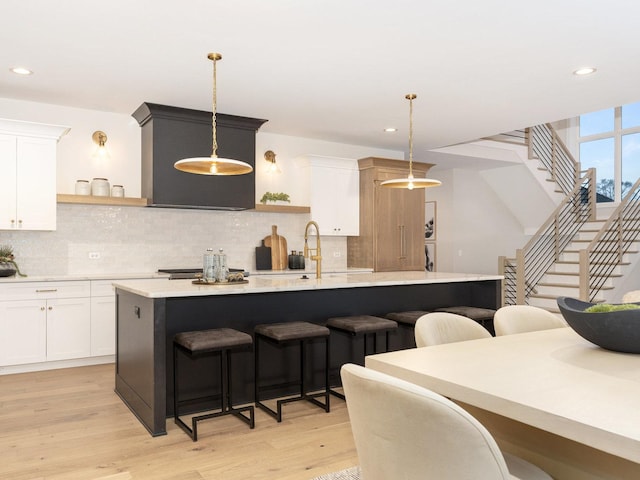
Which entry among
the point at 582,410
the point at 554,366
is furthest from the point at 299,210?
the point at 582,410

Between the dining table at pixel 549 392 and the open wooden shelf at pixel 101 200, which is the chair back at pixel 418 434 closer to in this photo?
the dining table at pixel 549 392

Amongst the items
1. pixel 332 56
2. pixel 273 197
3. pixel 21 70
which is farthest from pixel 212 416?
pixel 273 197

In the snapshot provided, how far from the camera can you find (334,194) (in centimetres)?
688

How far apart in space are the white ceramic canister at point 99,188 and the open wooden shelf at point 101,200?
3.7 inches

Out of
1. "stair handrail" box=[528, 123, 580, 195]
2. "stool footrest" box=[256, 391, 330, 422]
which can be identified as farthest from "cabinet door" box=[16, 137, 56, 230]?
"stair handrail" box=[528, 123, 580, 195]

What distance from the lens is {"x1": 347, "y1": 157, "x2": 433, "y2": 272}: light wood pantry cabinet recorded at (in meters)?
6.95

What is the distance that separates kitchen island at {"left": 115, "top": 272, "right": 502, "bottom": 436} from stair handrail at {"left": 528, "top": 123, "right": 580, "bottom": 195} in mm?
5374

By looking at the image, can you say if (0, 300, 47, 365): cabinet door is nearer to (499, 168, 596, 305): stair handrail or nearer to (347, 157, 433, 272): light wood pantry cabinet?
(347, 157, 433, 272): light wood pantry cabinet

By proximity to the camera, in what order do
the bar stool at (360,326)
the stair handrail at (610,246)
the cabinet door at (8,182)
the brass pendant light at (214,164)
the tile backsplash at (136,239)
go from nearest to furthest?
the brass pendant light at (214,164), the bar stool at (360,326), the cabinet door at (8,182), the tile backsplash at (136,239), the stair handrail at (610,246)

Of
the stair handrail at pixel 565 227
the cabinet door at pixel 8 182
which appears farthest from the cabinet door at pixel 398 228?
the cabinet door at pixel 8 182

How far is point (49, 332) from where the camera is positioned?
495cm

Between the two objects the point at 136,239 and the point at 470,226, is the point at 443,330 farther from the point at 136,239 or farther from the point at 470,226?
the point at 470,226

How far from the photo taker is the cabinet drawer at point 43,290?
15.7 feet

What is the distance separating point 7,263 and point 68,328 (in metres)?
0.90
